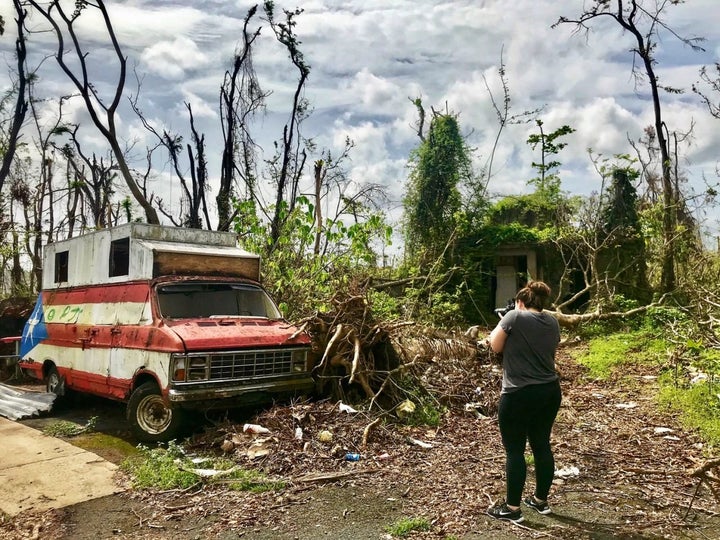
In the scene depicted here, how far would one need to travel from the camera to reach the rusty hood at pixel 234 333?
691 centimetres

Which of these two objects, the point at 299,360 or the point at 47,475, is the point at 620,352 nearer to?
the point at 299,360

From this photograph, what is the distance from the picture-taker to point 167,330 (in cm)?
703

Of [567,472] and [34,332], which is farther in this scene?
[34,332]

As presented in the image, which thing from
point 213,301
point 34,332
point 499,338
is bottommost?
point 34,332

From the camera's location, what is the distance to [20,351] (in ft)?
37.5

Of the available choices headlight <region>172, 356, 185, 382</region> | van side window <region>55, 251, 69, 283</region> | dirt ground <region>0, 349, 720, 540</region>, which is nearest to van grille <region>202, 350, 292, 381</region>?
headlight <region>172, 356, 185, 382</region>

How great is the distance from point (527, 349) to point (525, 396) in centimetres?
36

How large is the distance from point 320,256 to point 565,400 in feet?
18.9

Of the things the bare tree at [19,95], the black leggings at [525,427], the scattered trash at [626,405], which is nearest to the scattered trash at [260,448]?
the black leggings at [525,427]

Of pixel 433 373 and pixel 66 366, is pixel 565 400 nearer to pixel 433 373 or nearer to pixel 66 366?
pixel 433 373

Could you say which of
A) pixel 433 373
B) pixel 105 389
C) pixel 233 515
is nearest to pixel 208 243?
pixel 105 389

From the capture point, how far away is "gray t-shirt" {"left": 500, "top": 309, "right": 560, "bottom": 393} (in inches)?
176

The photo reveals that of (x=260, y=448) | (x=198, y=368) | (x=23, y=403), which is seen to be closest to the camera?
(x=260, y=448)

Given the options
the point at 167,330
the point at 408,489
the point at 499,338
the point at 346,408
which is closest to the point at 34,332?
the point at 167,330
